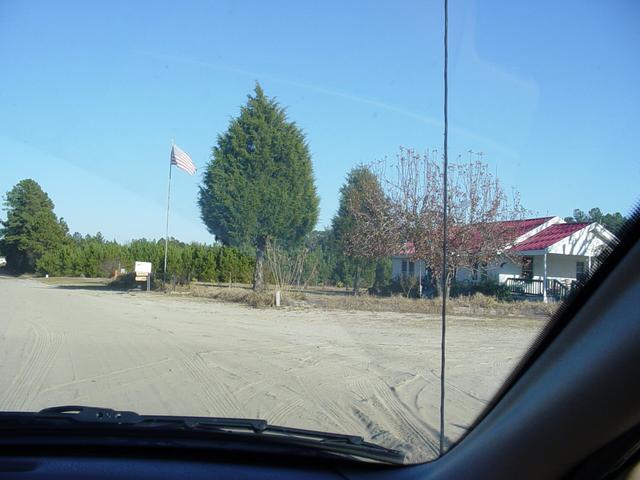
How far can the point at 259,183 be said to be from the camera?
21.9m

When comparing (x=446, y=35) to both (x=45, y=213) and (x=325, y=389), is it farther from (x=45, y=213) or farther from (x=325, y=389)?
(x=45, y=213)

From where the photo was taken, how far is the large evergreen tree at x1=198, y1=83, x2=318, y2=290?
17734mm

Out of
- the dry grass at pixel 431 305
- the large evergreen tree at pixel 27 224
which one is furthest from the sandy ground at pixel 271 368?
the dry grass at pixel 431 305

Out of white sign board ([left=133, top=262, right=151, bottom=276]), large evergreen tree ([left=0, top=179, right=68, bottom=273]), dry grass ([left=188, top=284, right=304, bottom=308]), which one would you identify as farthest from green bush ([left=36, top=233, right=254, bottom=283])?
large evergreen tree ([left=0, top=179, right=68, bottom=273])

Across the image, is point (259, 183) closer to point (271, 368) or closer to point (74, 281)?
point (271, 368)

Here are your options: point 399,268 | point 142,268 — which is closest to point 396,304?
point 399,268

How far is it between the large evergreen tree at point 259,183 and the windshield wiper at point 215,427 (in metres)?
11.1

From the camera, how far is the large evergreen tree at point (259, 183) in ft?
58.2

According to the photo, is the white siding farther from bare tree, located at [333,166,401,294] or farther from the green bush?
the green bush

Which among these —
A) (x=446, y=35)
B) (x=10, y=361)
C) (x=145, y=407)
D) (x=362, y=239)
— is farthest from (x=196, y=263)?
(x=446, y=35)

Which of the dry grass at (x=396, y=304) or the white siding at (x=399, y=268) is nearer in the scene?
the dry grass at (x=396, y=304)

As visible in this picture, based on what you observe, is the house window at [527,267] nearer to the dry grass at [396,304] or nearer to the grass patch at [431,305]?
the grass patch at [431,305]

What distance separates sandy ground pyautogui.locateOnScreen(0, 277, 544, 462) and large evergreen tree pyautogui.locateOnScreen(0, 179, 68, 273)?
1.99 m

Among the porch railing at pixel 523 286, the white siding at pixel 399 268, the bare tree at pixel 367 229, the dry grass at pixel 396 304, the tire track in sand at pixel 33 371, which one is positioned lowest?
the tire track in sand at pixel 33 371
